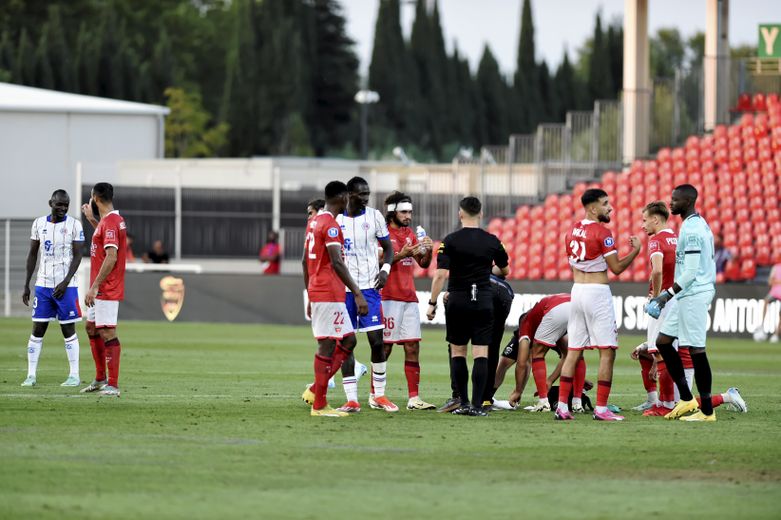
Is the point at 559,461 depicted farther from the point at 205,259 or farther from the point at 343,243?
the point at 205,259

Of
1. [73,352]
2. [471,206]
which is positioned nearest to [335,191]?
[471,206]

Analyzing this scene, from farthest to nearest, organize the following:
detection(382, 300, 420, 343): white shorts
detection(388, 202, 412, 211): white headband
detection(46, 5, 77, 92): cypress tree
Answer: detection(46, 5, 77, 92): cypress tree
detection(388, 202, 412, 211): white headband
detection(382, 300, 420, 343): white shorts

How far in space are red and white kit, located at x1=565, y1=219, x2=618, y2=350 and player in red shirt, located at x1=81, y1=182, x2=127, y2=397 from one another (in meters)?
4.71

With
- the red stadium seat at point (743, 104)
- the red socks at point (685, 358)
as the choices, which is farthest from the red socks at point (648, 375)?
the red stadium seat at point (743, 104)

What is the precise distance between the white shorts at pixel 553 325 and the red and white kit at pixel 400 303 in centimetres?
125

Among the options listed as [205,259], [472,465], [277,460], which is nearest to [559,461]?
[472,465]

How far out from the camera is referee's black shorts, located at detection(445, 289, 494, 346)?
14016 mm

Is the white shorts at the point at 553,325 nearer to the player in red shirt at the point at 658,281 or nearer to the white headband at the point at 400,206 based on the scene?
the player in red shirt at the point at 658,281

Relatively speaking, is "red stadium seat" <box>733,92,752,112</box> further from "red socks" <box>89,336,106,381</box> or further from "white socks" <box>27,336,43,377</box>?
"red socks" <box>89,336,106,381</box>

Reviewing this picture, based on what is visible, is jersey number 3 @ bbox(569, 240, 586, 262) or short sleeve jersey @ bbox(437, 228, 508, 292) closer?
jersey number 3 @ bbox(569, 240, 586, 262)

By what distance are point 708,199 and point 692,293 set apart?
855 inches

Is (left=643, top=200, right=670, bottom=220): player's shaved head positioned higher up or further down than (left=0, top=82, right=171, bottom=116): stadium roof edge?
further down

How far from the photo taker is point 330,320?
1364 cm

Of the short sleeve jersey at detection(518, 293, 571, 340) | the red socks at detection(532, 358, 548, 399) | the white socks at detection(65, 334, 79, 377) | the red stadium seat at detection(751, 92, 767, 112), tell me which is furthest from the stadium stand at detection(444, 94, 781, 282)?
the white socks at detection(65, 334, 79, 377)
